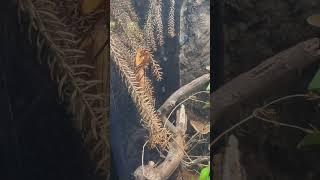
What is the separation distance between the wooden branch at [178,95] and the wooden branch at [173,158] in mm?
30

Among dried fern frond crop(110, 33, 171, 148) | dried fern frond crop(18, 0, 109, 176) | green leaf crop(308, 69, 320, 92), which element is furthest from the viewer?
dried fern frond crop(110, 33, 171, 148)

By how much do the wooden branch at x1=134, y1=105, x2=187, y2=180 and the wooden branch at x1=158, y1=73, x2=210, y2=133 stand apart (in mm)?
30

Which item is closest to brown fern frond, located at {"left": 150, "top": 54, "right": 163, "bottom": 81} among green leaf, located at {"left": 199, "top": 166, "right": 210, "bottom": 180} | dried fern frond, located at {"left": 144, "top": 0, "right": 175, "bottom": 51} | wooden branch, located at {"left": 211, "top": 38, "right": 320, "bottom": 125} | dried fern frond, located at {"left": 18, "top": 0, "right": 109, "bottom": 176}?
dried fern frond, located at {"left": 144, "top": 0, "right": 175, "bottom": 51}

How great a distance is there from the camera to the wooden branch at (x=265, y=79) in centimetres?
74

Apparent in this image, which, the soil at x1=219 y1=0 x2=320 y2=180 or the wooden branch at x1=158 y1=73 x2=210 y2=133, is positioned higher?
the soil at x1=219 y1=0 x2=320 y2=180

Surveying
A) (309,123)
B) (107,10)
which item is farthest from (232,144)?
(107,10)

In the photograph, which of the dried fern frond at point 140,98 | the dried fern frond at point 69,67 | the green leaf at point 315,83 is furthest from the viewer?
the dried fern frond at point 140,98

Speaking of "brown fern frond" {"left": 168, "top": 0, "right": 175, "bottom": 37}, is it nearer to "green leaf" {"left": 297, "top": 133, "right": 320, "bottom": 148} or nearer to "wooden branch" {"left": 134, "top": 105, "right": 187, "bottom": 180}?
"wooden branch" {"left": 134, "top": 105, "right": 187, "bottom": 180}

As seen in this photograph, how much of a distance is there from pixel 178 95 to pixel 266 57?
0.69m

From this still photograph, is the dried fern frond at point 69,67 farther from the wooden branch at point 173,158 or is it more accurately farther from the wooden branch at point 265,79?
the wooden branch at point 173,158

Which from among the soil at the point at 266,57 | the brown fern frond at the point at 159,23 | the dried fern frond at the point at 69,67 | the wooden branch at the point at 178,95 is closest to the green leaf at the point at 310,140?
the soil at the point at 266,57

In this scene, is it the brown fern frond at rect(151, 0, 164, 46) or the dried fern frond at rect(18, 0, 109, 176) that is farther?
the brown fern frond at rect(151, 0, 164, 46)

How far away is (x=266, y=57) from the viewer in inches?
29.8

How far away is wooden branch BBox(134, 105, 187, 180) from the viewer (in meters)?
1.45
